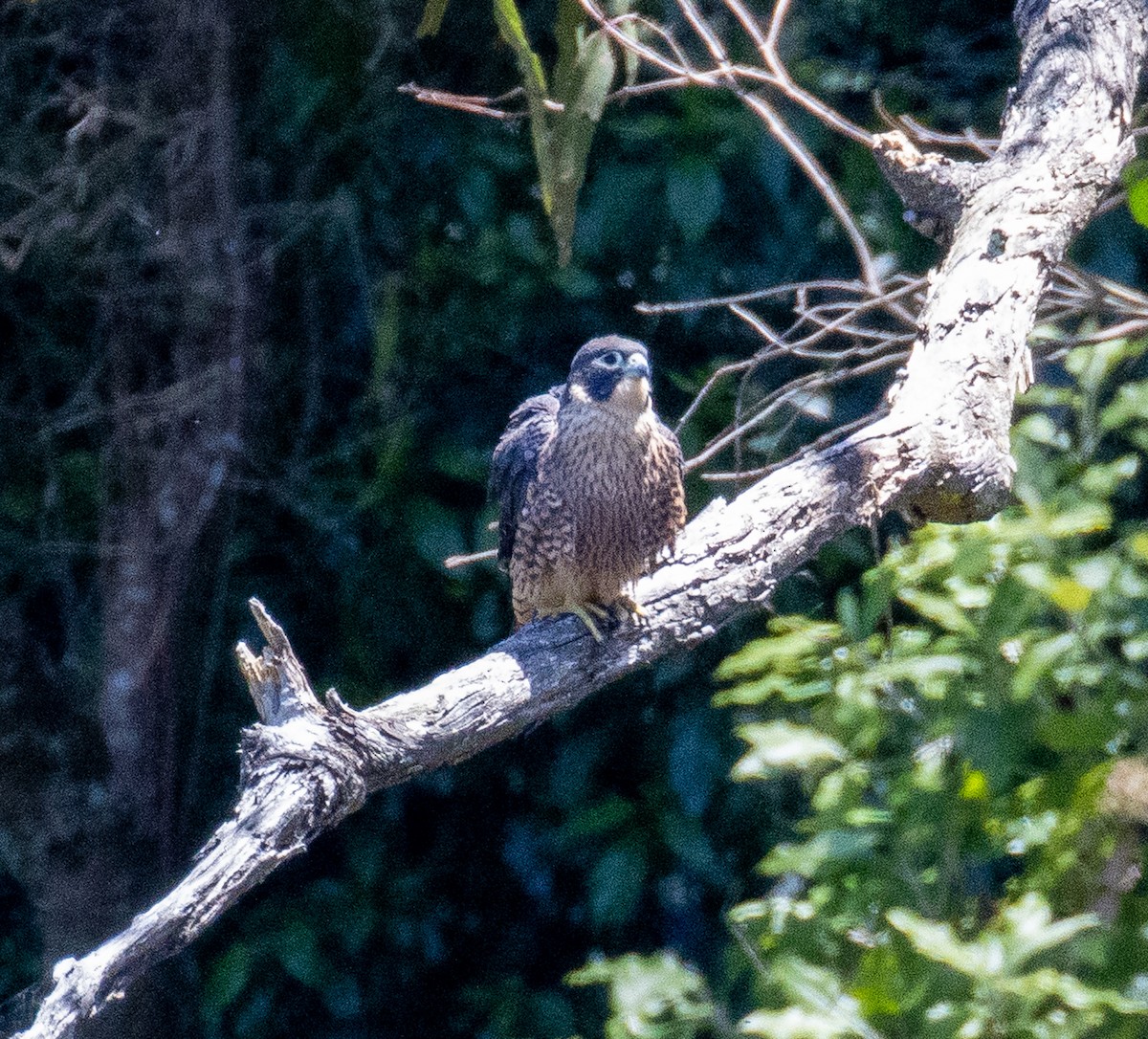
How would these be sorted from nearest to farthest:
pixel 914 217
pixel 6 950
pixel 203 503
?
1. pixel 914 217
2. pixel 203 503
3. pixel 6 950

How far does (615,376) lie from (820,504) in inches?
25.8

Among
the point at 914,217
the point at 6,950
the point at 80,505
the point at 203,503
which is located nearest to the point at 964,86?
the point at 914,217

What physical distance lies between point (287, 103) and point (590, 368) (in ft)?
4.79

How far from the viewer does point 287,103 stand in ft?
12.8

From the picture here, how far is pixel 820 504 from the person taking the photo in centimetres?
239

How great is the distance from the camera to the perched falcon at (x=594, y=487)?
9.48 feet

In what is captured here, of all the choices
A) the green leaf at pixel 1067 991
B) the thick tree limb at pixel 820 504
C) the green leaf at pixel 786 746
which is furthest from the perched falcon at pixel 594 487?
the green leaf at pixel 1067 991

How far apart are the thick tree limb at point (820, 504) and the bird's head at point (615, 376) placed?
365 millimetres

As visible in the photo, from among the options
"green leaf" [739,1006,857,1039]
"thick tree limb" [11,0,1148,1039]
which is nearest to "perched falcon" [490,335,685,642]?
"thick tree limb" [11,0,1148,1039]

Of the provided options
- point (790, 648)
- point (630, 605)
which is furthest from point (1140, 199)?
point (630, 605)

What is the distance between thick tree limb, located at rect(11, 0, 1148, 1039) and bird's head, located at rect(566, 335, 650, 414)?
36 cm

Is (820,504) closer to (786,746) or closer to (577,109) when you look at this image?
(786,746)

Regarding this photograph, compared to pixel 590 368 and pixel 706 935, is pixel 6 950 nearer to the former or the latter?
pixel 706 935

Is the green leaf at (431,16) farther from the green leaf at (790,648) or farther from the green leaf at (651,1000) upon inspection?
the green leaf at (651,1000)
